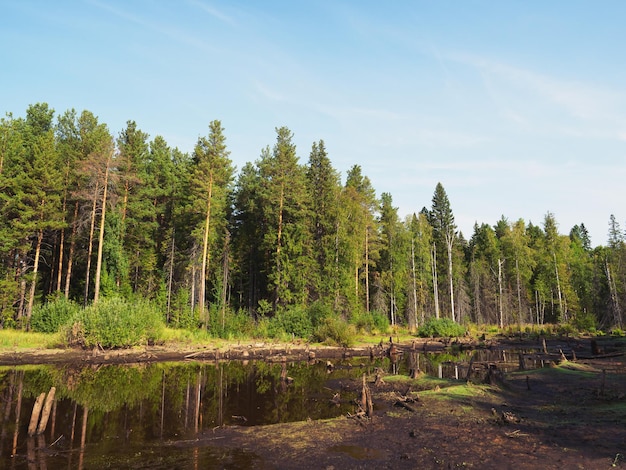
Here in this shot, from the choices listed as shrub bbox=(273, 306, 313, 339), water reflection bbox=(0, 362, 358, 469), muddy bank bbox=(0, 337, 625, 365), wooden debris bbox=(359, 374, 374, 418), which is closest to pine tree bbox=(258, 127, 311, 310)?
shrub bbox=(273, 306, 313, 339)

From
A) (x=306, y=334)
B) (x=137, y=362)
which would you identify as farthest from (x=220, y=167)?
(x=137, y=362)

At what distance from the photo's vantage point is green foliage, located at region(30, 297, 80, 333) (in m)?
33.4

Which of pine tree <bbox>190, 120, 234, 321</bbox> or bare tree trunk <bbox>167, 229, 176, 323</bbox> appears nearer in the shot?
pine tree <bbox>190, 120, 234, 321</bbox>

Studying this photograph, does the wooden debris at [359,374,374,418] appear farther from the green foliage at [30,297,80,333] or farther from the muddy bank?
the green foliage at [30,297,80,333]

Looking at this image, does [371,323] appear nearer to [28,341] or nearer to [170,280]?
[170,280]

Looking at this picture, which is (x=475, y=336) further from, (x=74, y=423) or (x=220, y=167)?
(x=74, y=423)

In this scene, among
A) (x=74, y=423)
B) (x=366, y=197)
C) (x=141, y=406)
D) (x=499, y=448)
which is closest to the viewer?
(x=499, y=448)

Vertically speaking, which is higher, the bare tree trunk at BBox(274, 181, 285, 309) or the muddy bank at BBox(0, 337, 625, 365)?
the bare tree trunk at BBox(274, 181, 285, 309)

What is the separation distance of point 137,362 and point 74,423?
573 inches

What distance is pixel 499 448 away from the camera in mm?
10555

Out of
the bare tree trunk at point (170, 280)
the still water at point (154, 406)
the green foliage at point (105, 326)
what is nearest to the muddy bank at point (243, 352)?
the green foliage at point (105, 326)

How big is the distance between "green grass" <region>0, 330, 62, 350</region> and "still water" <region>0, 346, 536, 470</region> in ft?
18.0

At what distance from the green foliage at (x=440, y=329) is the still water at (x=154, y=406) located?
62.5ft

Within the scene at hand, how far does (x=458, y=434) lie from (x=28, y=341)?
31683 mm
